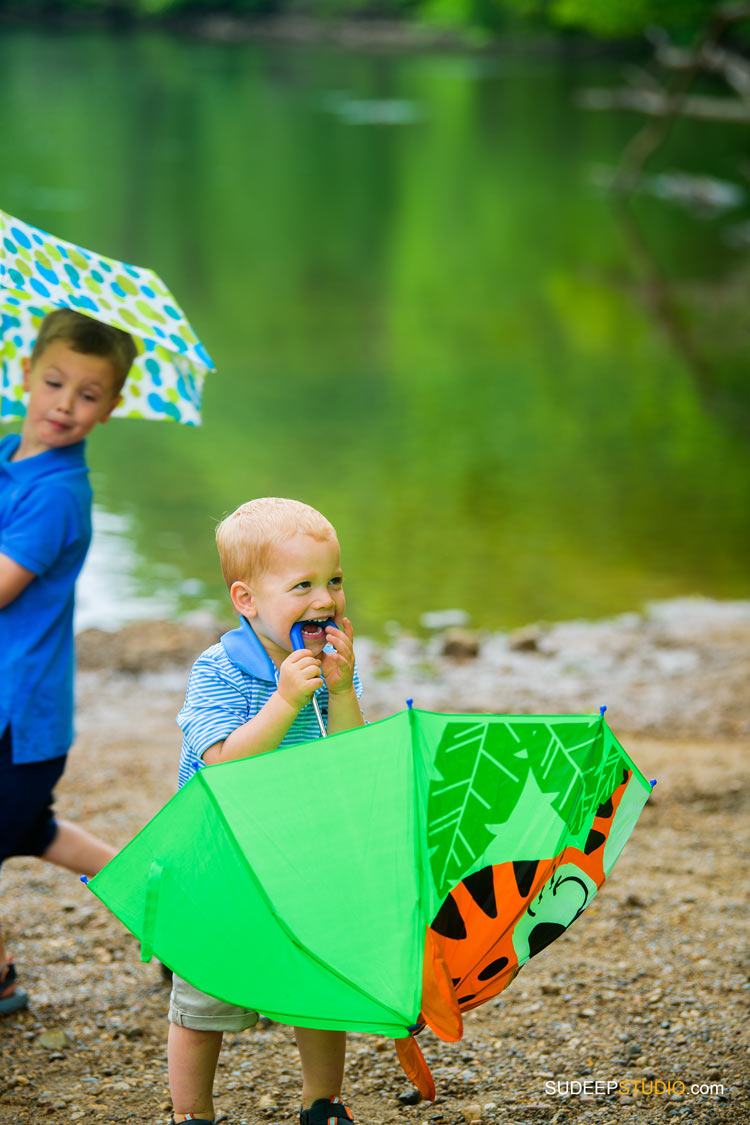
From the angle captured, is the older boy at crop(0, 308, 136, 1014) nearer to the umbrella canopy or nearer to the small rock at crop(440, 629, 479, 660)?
the umbrella canopy

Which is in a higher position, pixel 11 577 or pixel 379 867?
pixel 11 577

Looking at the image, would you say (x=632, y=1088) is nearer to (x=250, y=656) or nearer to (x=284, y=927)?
(x=284, y=927)

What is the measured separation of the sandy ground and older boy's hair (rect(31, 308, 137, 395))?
4.95ft

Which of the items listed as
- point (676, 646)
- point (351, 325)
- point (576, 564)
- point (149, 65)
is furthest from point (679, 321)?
point (149, 65)

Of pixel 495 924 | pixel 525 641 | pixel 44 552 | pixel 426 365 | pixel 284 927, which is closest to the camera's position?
pixel 284 927

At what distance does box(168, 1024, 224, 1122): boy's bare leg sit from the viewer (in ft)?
7.87

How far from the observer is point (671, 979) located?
3.25 metres

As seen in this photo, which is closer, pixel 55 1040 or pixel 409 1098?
pixel 409 1098

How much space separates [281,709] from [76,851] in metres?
1.19

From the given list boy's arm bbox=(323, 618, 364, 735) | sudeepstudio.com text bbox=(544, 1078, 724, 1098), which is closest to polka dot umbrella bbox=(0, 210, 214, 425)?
boy's arm bbox=(323, 618, 364, 735)

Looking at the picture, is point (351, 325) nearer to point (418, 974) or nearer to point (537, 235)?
point (537, 235)

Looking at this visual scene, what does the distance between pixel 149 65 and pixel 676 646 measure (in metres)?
48.1

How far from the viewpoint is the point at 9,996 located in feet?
10.1

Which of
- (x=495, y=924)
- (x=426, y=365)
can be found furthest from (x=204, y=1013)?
(x=426, y=365)
